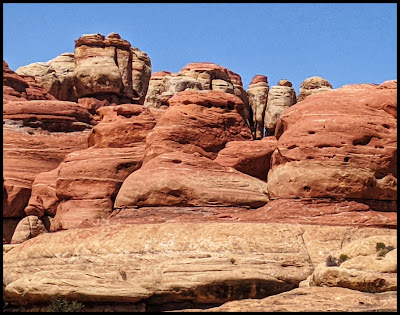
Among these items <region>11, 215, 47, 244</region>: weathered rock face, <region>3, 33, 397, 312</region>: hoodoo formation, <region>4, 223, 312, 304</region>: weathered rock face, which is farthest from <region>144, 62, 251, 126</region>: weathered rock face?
<region>4, 223, 312, 304</region>: weathered rock face

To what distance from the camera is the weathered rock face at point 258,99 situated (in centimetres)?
9312

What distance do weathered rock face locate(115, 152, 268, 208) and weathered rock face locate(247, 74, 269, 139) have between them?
5423cm

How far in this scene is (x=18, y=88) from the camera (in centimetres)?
6366

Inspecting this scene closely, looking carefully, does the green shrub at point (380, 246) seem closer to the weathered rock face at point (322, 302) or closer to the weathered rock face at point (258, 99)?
the weathered rock face at point (322, 302)

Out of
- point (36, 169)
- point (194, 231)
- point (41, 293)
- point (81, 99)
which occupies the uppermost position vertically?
point (81, 99)

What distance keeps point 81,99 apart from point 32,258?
142 feet

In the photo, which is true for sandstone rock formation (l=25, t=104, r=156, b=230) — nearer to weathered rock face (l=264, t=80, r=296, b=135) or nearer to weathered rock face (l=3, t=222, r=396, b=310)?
weathered rock face (l=3, t=222, r=396, b=310)

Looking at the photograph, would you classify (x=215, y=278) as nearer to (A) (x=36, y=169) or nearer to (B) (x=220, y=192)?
(B) (x=220, y=192)

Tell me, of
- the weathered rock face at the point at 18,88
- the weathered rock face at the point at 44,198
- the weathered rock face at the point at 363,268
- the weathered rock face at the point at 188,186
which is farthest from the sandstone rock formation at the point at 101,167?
the weathered rock face at the point at 18,88

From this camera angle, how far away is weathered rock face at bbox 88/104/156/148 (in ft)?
143

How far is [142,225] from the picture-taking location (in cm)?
3034

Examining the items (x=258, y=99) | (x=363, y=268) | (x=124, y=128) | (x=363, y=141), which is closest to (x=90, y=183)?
(x=124, y=128)

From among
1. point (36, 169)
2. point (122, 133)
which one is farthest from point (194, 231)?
point (36, 169)

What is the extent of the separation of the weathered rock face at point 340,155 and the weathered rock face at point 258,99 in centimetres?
5497
